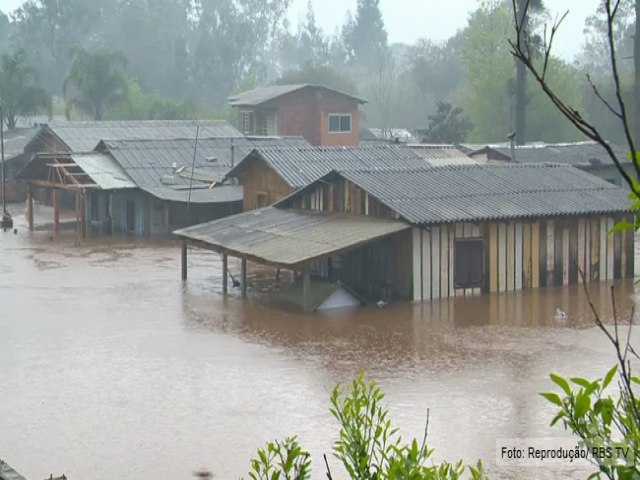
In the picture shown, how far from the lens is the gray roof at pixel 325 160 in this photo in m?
31.7

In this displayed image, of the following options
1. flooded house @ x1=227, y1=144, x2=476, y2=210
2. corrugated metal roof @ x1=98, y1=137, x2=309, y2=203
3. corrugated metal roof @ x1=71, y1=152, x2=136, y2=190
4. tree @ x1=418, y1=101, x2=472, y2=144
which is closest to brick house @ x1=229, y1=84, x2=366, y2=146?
tree @ x1=418, y1=101, x2=472, y2=144

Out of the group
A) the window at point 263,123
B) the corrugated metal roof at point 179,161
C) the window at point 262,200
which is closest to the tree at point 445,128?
the window at point 263,123

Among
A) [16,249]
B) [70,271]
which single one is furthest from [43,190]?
[70,271]

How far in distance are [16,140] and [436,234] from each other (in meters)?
33.7

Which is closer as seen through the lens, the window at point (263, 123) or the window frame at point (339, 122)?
the window frame at point (339, 122)

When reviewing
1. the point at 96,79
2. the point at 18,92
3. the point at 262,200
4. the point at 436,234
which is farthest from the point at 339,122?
the point at 436,234

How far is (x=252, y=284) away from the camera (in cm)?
2819

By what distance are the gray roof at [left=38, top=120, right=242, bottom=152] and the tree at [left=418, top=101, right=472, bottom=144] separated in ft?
32.3

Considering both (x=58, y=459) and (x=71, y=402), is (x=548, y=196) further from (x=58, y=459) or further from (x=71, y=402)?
(x=58, y=459)

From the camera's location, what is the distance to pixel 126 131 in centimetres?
4656

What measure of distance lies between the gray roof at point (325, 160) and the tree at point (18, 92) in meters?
30.0

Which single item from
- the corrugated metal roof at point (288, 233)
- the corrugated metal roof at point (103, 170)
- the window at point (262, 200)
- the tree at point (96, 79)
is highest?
the tree at point (96, 79)

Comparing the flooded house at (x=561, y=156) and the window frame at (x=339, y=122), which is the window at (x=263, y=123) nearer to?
the window frame at (x=339, y=122)

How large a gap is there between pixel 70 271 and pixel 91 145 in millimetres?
15418
